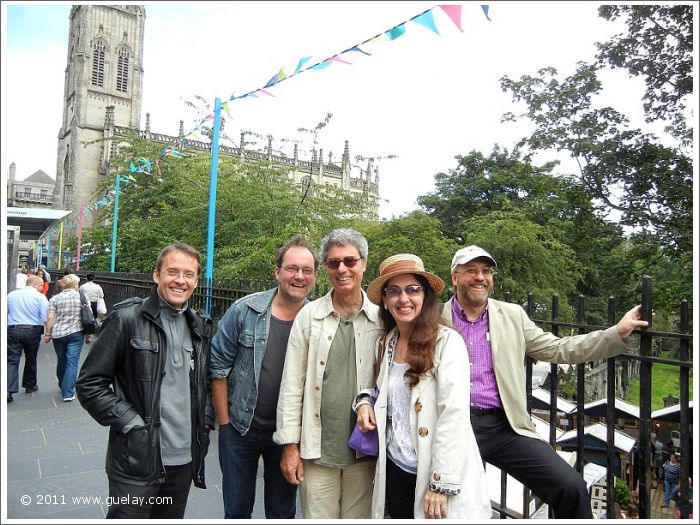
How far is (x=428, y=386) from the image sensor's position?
89.5 inches

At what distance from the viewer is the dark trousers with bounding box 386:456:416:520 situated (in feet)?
7.66

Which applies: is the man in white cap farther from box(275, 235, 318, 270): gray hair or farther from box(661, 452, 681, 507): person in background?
box(661, 452, 681, 507): person in background

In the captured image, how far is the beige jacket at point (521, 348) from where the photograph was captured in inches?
98.3

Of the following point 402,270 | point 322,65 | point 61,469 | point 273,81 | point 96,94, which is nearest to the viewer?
point 402,270

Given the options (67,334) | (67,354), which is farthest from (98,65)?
(67,354)

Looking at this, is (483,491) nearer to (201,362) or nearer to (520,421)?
(520,421)

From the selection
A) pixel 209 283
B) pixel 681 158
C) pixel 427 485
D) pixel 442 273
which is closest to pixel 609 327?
pixel 427 485

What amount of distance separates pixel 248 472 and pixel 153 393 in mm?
809

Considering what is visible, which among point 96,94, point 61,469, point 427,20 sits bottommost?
point 61,469

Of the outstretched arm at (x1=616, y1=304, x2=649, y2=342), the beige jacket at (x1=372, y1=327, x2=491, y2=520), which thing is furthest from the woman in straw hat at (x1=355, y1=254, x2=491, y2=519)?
the outstretched arm at (x1=616, y1=304, x2=649, y2=342)

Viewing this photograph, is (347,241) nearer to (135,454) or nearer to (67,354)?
(135,454)

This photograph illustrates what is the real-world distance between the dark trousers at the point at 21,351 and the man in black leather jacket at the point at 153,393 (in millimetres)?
5564

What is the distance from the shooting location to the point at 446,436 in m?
2.15

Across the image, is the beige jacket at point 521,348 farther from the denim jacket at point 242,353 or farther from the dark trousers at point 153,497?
the dark trousers at point 153,497
